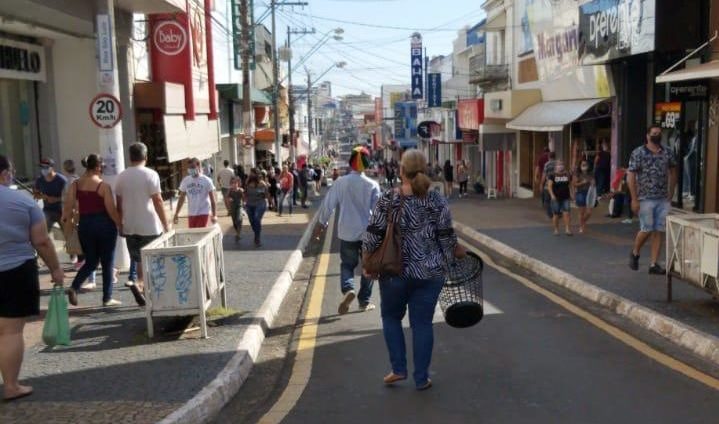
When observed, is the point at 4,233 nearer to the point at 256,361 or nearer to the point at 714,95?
the point at 256,361

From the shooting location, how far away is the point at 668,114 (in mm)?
18234

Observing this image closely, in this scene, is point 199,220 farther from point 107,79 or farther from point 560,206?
point 560,206

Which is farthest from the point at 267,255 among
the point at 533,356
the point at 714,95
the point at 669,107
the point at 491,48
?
the point at 491,48

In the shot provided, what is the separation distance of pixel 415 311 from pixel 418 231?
56 cm

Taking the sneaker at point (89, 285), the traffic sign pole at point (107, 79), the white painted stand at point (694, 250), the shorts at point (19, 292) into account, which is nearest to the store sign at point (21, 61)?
the traffic sign pole at point (107, 79)

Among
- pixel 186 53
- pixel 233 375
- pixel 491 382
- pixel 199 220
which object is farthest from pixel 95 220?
pixel 186 53

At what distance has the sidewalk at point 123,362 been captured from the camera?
17.5ft

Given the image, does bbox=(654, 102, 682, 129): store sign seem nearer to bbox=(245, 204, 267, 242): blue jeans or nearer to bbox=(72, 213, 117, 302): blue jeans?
bbox=(245, 204, 267, 242): blue jeans

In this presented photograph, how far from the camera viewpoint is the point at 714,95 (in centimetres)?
1500

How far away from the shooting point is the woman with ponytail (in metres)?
8.56

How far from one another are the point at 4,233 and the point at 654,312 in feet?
19.5

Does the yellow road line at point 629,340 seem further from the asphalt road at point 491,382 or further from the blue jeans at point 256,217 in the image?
the blue jeans at point 256,217

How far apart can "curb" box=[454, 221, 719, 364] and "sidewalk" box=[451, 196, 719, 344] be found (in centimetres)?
13

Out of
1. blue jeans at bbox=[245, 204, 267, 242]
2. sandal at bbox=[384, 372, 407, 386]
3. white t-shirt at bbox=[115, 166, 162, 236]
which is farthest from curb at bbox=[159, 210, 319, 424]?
blue jeans at bbox=[245, 204, 267, 242]
